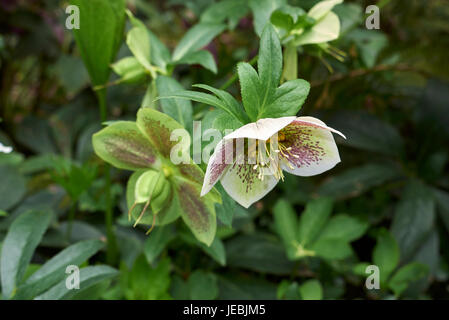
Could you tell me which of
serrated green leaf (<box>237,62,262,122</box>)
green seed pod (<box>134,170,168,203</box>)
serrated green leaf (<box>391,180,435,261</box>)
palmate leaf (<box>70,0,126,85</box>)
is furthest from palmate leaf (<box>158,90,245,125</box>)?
serrated green leaf (<box>391,180,435,261</box>)

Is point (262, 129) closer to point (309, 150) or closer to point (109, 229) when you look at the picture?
point (309, 150)

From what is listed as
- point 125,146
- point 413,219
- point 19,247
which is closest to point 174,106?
point 125,146

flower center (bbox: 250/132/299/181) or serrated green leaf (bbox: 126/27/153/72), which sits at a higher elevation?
serrated green leaf (bbox: 126/27/153/72)

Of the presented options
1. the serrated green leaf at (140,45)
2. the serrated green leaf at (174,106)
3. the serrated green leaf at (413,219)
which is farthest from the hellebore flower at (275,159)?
the serrated green leaf at (413,219)

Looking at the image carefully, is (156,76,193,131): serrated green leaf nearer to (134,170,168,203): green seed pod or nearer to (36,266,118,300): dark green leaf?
(134,170,168,203): green seed pod

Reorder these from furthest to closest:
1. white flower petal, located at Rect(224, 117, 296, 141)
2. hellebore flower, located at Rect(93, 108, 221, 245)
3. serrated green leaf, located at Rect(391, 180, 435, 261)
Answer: serrated green leaf, located at Rect(391, 180, 435, 261) → hellebore flower, located at Rect(93, 108, 221, 245) → white flower petal, located at Rect(224, 117, 296, 141)

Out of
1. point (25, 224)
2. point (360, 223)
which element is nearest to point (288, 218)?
point (360, 223)
